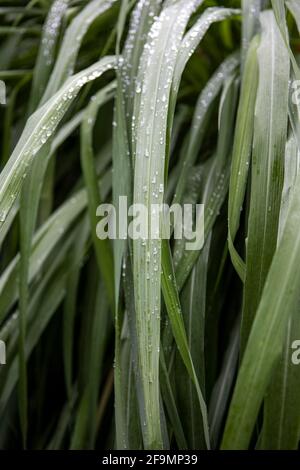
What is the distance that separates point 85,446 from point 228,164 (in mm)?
332

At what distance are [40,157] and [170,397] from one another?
0.26 m

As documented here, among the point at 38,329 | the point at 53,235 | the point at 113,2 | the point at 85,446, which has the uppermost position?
the point at 113,2

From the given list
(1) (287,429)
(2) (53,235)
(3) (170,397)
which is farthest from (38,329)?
(1) (287,429)

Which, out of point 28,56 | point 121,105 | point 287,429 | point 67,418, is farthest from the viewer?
point 28,56

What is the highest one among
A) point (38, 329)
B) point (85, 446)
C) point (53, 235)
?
point (53, 235)

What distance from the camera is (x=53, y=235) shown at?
2.02ft

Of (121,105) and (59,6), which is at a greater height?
(59,6)

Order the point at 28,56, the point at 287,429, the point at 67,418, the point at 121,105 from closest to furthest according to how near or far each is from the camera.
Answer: the point at 287,429 < the point at 121,105 < the point at 67,418 < the point at 28,56

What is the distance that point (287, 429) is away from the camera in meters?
0.38

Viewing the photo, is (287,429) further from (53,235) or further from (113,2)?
(113,2)

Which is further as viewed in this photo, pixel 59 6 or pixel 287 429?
pixel 59 6

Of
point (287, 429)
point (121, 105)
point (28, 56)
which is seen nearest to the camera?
point (287, 429)

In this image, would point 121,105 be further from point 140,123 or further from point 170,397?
point 170,397

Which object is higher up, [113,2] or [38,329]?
[113,2]
